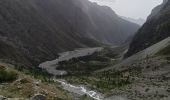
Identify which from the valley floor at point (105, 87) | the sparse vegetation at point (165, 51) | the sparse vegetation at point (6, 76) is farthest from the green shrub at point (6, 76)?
the sparse vegetation at point (165, 51)

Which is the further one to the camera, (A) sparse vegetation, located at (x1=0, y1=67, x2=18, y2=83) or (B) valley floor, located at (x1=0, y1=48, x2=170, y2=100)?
(A) sparse vegetation, located at (x1=0, y1=67, x2=18, y2=83)

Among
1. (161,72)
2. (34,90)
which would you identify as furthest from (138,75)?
(34,90)

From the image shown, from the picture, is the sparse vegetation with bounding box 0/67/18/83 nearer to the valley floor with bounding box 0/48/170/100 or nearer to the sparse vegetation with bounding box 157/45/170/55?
the valley floor with bounding box 0/48/170/100

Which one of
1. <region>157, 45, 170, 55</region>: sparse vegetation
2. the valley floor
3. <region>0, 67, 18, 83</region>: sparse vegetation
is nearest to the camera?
the valley floor

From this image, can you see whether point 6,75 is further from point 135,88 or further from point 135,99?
point 135,88

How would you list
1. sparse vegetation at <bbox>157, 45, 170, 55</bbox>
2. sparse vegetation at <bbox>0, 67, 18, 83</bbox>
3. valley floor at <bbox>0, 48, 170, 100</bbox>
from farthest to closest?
sparse vegetation at <bbox>157, 45, 170, 55</bbox> < sparse vegetation at <bbox>0, 67, 18, 83</bbox> < valley floor at <bbox>0, 48, 170, 100</bbox>

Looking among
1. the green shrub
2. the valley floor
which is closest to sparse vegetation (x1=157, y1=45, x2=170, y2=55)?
the valley floor

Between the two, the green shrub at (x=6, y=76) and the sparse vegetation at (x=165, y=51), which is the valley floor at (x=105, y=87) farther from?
the green shrub at (x=6, y=76)

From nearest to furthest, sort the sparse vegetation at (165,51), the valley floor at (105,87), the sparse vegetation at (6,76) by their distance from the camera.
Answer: the valley floor at (105,87)
the sparse vegetation at (6,76)
the sparse vegetation at (165,51)

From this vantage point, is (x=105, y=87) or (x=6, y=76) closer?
(x=6, y=76)

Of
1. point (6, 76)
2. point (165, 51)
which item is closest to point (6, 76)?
point (6, 76)

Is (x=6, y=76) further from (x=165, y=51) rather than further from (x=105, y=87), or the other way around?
(x=165, y=51)
